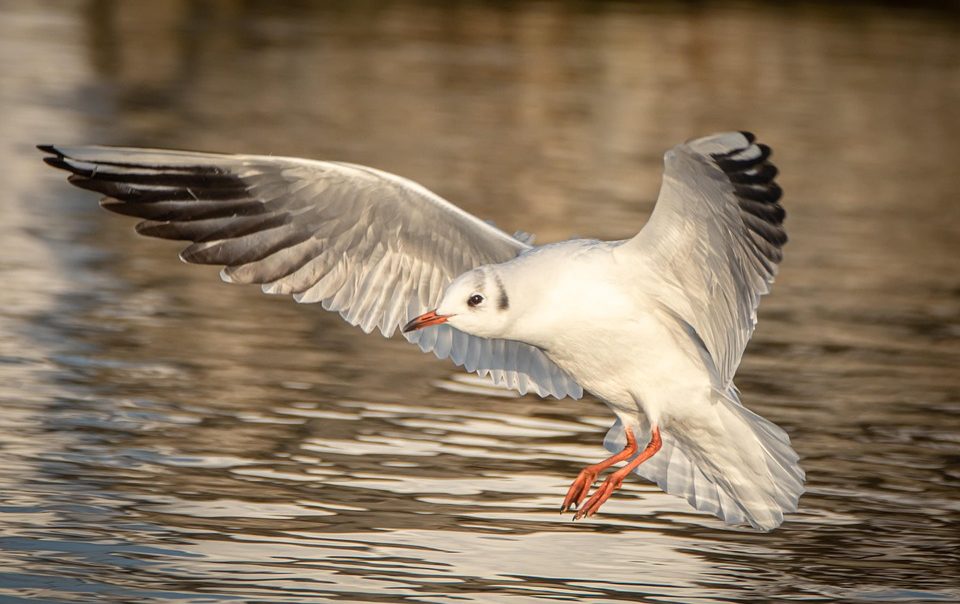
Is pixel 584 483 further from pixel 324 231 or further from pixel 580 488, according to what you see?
pixel 324 231

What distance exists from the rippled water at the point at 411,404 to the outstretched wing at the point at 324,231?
651mm

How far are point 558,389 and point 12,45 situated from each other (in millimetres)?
18732

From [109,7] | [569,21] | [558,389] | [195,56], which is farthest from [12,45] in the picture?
[558,389]

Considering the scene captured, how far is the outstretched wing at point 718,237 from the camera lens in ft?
23.4

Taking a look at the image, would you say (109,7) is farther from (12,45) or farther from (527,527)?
(527,527)

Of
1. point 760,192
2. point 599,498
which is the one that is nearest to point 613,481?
point 599,498

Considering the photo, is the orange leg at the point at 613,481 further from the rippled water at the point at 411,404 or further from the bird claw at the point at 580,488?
the rippled water at the point at 411,404

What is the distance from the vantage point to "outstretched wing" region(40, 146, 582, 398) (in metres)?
7.51

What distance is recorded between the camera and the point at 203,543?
729cm

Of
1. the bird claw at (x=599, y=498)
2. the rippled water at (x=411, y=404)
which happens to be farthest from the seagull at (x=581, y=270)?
the rippled water at (x=411, y=404)

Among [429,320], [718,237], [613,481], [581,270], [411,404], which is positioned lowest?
[411,404]

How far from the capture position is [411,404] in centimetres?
955

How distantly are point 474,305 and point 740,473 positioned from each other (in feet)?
4.22

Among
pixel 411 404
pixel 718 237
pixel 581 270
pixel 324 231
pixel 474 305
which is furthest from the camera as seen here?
pixel 411 404
